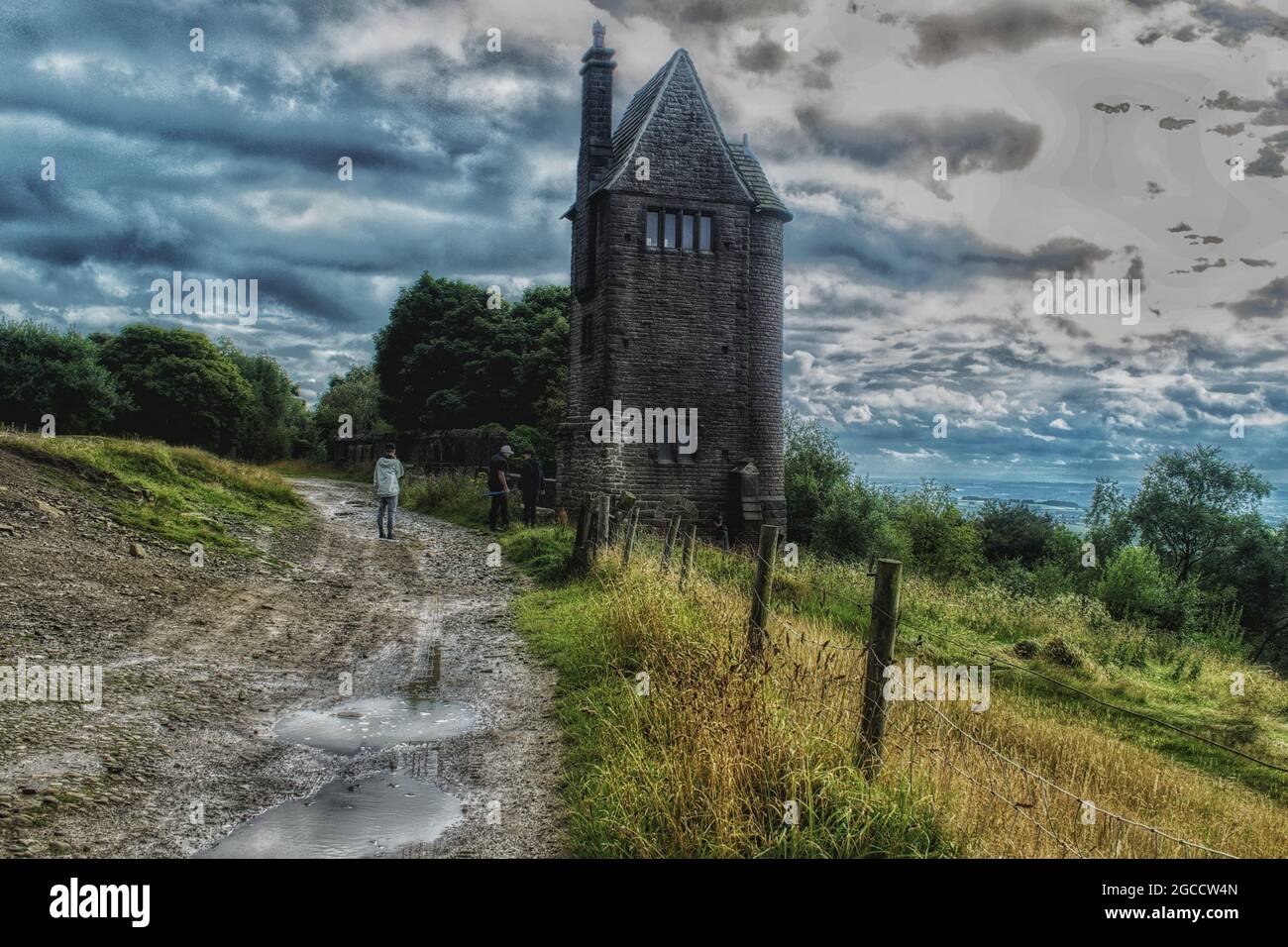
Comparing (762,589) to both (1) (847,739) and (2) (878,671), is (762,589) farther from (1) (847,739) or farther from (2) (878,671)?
(2) (878,671)

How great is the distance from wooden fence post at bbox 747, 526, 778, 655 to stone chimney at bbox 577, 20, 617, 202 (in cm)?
2329

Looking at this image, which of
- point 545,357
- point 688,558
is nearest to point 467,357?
point 545,357

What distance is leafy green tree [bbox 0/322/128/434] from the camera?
30000 millimetres

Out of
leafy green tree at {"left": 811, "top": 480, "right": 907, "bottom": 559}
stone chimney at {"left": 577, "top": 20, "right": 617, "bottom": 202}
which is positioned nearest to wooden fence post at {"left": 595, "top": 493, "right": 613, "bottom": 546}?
stone chimney at {"left": 577, "top": 20, "right": 617, "bottom": 202}

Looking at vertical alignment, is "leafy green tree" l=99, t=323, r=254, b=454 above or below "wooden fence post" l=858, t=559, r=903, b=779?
above

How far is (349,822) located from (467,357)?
42.6 m

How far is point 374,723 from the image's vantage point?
25.9 feet

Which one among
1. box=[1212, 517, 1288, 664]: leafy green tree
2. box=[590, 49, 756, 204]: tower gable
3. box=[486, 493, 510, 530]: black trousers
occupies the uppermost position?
box=[590, 49, 756, 204]: tower gable

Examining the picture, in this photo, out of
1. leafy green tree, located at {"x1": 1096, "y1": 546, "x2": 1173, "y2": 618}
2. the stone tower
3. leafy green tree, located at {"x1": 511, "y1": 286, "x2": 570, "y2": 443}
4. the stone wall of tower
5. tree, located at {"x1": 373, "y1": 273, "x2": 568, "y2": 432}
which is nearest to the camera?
the stone tower

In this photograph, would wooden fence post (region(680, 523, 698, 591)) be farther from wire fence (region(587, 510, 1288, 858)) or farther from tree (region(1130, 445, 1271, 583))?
tree (region(1130, 445, 1271, 583))

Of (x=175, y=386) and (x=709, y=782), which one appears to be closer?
(x=709, y=782)

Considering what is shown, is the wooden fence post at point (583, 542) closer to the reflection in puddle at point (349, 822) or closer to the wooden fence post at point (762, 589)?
the wooden fence post at point (762, 589)
